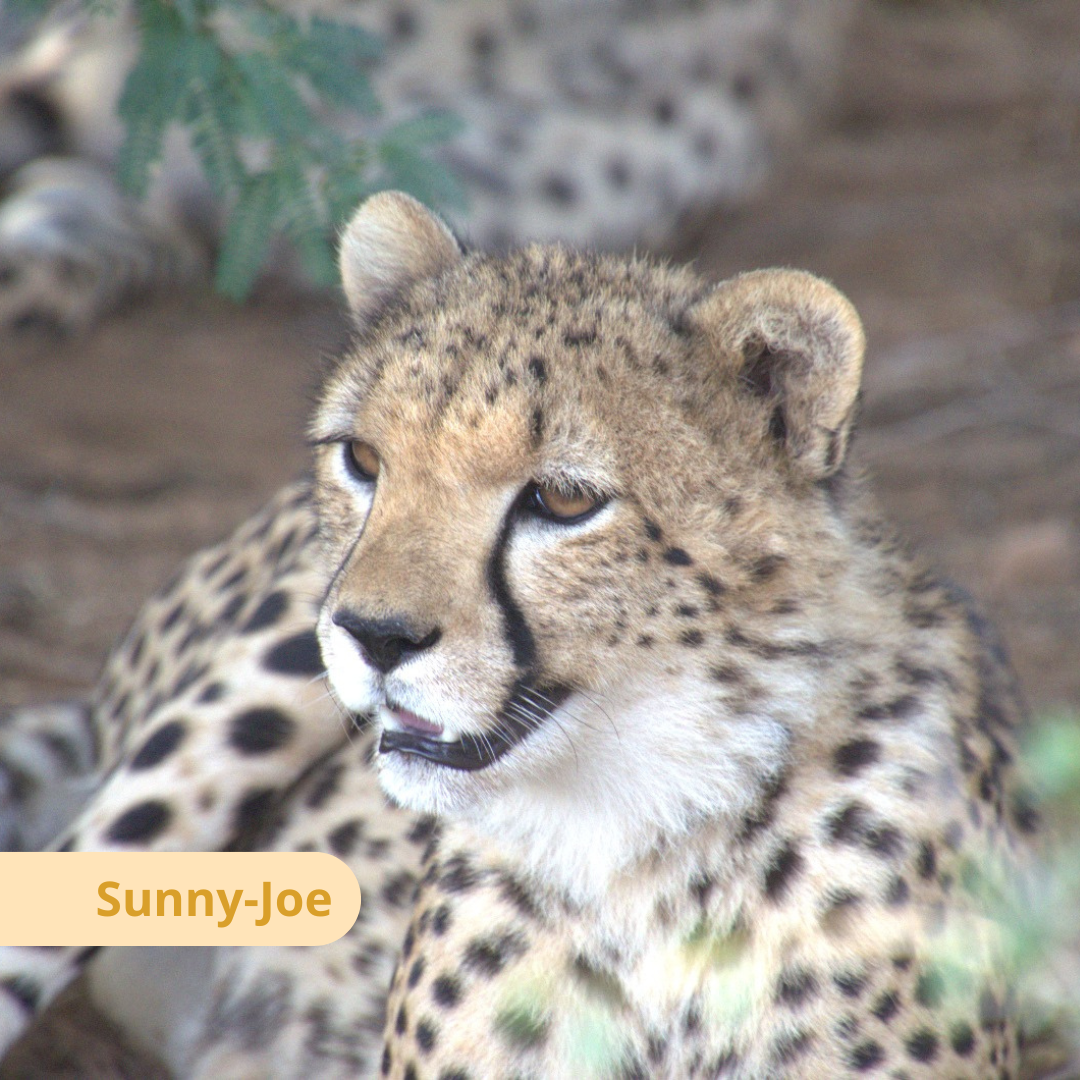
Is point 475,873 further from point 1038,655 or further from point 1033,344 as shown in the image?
point 1033,344

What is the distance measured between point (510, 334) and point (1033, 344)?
2.59 m

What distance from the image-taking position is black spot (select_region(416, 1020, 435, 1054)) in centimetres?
167

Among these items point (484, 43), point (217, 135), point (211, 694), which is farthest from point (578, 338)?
point (484, 43)

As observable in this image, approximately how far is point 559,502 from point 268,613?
81cm

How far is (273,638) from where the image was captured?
7.16 feet

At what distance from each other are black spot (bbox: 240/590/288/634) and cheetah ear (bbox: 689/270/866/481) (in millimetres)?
805

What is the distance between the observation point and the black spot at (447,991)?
166 centimetres

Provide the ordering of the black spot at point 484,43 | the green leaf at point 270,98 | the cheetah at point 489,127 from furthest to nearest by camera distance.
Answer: the black spot at point 484,43 → the cheetah at point 489,127 → the green leaf at point 270,98

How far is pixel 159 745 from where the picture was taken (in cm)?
215

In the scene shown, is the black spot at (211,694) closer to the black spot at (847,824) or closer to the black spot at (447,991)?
the black spot at (447,991)

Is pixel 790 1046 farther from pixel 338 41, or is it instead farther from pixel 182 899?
pixel 338 41

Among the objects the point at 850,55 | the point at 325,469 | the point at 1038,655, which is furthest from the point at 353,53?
the point at 850,55

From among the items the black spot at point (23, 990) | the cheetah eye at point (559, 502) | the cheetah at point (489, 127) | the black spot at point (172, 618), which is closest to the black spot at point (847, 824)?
the cheetah eye at point (559, 502)

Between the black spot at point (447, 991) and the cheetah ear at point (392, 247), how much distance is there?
0.70 meters
